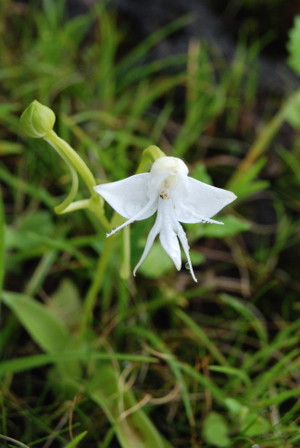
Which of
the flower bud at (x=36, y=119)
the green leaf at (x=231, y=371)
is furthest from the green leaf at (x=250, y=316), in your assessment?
the flower bud at (x=36, y=119)

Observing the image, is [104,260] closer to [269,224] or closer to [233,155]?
[269,224]

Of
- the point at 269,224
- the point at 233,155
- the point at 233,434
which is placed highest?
the point at 233,155

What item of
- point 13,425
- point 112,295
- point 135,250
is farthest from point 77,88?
point 13,425

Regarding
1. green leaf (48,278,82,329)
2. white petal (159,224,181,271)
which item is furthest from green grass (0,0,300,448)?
white petal (159,224,181,271)

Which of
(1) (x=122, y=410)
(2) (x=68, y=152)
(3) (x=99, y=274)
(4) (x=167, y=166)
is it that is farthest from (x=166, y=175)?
(1) (x=122, y=410)

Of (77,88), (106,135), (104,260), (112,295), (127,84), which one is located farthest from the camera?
(127,84)

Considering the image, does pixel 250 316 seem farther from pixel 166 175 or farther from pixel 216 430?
pixel 166 175

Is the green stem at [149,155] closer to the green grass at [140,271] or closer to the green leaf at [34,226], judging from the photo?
the green grass at [140,271]
